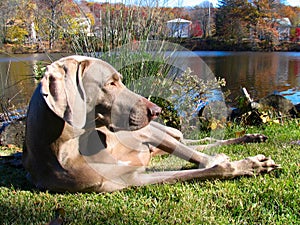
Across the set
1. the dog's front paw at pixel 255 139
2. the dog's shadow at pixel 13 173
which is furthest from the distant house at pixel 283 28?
the dog's shadow at pixel 13 173

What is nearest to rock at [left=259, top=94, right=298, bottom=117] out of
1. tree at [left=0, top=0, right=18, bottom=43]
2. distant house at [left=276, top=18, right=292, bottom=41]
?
tree at [left=0, top=0, right=18, bottom=43]

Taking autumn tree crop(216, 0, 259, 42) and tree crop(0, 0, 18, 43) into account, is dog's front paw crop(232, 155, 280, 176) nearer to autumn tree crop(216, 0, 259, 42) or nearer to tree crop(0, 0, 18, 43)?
tree crop(0, 0, 18, 43)

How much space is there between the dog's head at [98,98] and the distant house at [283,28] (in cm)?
4292

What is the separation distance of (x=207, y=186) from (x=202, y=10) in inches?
783

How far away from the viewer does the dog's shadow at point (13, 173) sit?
2.88 m

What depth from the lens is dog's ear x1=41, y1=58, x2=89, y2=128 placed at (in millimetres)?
2088

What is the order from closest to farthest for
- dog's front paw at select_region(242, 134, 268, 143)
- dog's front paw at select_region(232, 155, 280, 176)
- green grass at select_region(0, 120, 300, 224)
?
green grass at select_region(0, 120, 300, 224) → dog's front paw at select_region(232, 155, 280, 176) → dog's front paw at select_region(242, 134, 268, 143)

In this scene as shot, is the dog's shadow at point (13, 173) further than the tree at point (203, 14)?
No

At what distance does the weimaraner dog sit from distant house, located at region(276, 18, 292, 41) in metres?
42.7

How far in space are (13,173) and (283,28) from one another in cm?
4625

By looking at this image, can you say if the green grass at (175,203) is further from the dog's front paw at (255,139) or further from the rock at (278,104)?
the rock at (278,104)

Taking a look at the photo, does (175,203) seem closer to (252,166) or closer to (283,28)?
(252,166)

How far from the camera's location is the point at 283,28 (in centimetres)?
4422

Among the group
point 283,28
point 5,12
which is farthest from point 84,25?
point 283,28
